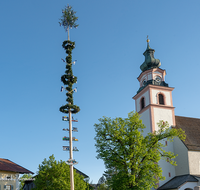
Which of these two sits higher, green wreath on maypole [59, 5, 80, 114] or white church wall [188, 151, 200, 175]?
green wreath on maypole [59, 5, 80, 114]

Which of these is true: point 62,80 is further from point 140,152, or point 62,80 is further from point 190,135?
point 190,135

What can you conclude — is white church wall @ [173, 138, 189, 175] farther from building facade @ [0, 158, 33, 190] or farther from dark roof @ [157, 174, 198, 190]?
building facade @ [0, 158, 33, 190]

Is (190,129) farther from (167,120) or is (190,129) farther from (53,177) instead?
(53,177)

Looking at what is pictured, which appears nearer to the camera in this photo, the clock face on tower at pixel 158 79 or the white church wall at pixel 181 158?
the white church wall at pixel 181 158

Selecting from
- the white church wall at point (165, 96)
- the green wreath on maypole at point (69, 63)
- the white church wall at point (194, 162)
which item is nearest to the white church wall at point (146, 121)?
the white church wall at point (165, 96)

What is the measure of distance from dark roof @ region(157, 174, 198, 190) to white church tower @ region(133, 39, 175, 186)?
2.83 feet

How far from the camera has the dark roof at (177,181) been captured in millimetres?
34094

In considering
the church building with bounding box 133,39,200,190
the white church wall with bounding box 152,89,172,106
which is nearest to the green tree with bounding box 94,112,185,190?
the church building with bounding box 133,39,200,190

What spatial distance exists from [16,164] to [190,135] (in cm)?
2433

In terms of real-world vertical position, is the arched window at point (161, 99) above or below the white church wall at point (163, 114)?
above

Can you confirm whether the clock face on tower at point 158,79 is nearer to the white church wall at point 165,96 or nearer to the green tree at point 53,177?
the white church wall at point 165,96

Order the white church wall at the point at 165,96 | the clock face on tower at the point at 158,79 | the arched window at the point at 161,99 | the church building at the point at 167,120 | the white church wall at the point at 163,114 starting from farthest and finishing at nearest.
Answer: the clock face on tower at the point at 158,79 → the arched window at the point at 161,99 → the white church wall at the point at 165,96 → the white church wall at the point at 163,114 → the church building at the point at 167,120

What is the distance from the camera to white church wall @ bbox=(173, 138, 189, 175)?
36.9 metres

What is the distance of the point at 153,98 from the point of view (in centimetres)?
4225
